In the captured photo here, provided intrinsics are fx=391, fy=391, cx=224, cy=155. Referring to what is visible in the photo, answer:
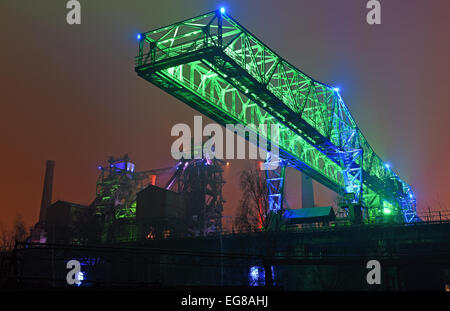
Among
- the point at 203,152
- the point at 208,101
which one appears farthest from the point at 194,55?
the point at 203,152

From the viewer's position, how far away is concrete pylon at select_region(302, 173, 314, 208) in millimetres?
70375

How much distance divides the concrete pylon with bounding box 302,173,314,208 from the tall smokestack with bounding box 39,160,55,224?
47512mm

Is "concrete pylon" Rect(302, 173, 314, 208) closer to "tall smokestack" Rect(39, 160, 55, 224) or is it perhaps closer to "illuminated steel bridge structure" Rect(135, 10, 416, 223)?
"illuminated steel bridge structure" Rect(135, 10, 416, 223)

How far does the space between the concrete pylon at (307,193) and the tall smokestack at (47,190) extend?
47512mm

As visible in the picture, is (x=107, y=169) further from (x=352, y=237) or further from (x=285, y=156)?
(x=352, y=237)

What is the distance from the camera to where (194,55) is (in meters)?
22.1

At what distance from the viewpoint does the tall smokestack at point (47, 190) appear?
242 ft

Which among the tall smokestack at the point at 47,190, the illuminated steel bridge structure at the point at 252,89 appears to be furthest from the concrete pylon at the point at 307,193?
the tall smokestack at the point at 47,190

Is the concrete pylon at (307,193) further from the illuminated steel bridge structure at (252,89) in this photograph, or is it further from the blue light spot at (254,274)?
the blue light spot at (254,274)

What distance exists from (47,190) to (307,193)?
49708 mm

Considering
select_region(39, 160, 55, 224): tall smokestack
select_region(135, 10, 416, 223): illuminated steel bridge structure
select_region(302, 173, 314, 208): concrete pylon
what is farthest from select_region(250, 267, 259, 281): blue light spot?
select_region(39, 160, 55, 224): tall smokestack

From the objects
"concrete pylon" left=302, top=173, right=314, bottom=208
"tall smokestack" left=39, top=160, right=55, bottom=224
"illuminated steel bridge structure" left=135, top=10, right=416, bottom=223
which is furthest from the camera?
"tall smokestack" left=39, top=160, right=55, bottom=224

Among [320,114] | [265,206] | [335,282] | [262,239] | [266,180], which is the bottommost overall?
[335,282]
